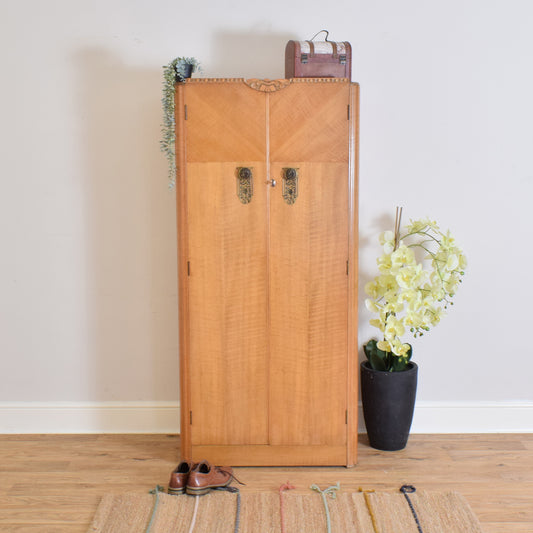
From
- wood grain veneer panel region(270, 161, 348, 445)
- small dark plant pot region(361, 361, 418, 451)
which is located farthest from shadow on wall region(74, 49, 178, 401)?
small dark plant pot region(361, 361, 418, 451)

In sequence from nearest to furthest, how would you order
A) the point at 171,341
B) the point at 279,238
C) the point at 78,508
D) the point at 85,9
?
1. the point at 78,508
2. the point at 279,238
3. the point at 85,9
4. the point at 171,341

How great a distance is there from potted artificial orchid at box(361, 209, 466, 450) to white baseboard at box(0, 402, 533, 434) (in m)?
0.32

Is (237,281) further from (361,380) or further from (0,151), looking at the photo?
(0,151)

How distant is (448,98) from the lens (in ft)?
9.24

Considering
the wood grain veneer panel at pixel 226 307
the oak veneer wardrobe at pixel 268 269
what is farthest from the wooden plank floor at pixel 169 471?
the wood grain veneer panel at pixel 226 307

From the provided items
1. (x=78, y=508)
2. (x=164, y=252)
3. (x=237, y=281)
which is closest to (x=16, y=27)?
(x=164, y=252)

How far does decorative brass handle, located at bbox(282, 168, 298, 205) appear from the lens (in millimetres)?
2420

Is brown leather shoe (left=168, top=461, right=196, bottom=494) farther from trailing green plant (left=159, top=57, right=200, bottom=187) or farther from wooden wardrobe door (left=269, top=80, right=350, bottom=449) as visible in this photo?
trailing green plant (left=159, top=57, right=200, bottom=187)

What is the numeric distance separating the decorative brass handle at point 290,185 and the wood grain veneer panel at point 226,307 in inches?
3.7

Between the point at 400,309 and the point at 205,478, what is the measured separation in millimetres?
1092

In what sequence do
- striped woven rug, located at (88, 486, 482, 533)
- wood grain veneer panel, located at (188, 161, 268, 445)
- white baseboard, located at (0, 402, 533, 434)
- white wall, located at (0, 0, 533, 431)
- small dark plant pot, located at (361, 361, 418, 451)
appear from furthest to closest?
white baseboard, located at (0, 402, 533, 434) → white wall, located at (0, 0, 533, 431) → small dark plant pot, located at (361, 361, 418, 451) → wood grain veneer panel, located at (188, 161, 268, 445) → striped woven rug, located at (88, 486, 482, 533)

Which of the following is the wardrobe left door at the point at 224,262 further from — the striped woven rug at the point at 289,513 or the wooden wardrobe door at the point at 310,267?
the striped woven rug at the point at 289,513

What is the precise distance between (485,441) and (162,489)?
5.12 ft

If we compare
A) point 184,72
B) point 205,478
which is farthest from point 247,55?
point 205,478
